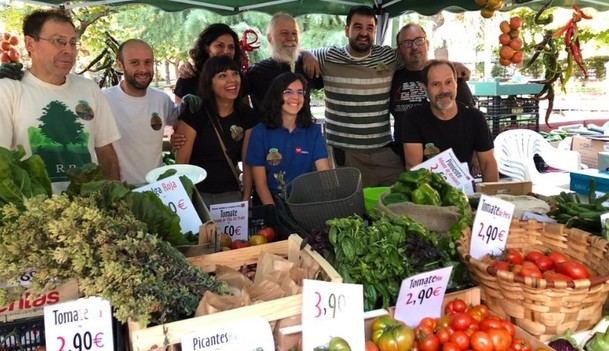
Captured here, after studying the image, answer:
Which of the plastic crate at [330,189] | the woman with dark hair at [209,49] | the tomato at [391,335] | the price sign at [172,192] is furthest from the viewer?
the woman with dark hair at [209,49]

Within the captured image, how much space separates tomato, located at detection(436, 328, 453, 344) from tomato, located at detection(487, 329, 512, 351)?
11 cm

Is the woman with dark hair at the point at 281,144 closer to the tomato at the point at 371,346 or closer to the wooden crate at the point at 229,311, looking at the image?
the wooden crate at the point at 229,311

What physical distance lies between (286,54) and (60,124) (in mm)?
1717

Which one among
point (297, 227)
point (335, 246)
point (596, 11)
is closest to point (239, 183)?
point (297, 227)

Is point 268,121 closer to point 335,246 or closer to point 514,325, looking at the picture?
point 335,246

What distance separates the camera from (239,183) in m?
3.07

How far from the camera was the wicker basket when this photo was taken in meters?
1.44

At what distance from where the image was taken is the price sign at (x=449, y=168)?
239cm

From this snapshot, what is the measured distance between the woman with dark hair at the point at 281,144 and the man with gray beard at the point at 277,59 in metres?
0.74

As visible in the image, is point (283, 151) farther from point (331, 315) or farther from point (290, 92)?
point (331, 315)

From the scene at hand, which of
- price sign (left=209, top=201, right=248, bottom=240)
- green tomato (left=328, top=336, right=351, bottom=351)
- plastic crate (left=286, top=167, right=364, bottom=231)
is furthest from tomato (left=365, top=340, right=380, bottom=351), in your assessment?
price sign (left=209, top=201, right=248, bottom=240)

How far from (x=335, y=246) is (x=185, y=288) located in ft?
1.59

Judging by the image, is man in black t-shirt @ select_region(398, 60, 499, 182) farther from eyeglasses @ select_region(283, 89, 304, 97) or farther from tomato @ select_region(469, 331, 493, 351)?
tomato @ select_region(469, 331, 493, 351)

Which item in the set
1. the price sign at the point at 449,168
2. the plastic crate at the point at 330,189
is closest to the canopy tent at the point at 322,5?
the price sign at the point at 449,168
